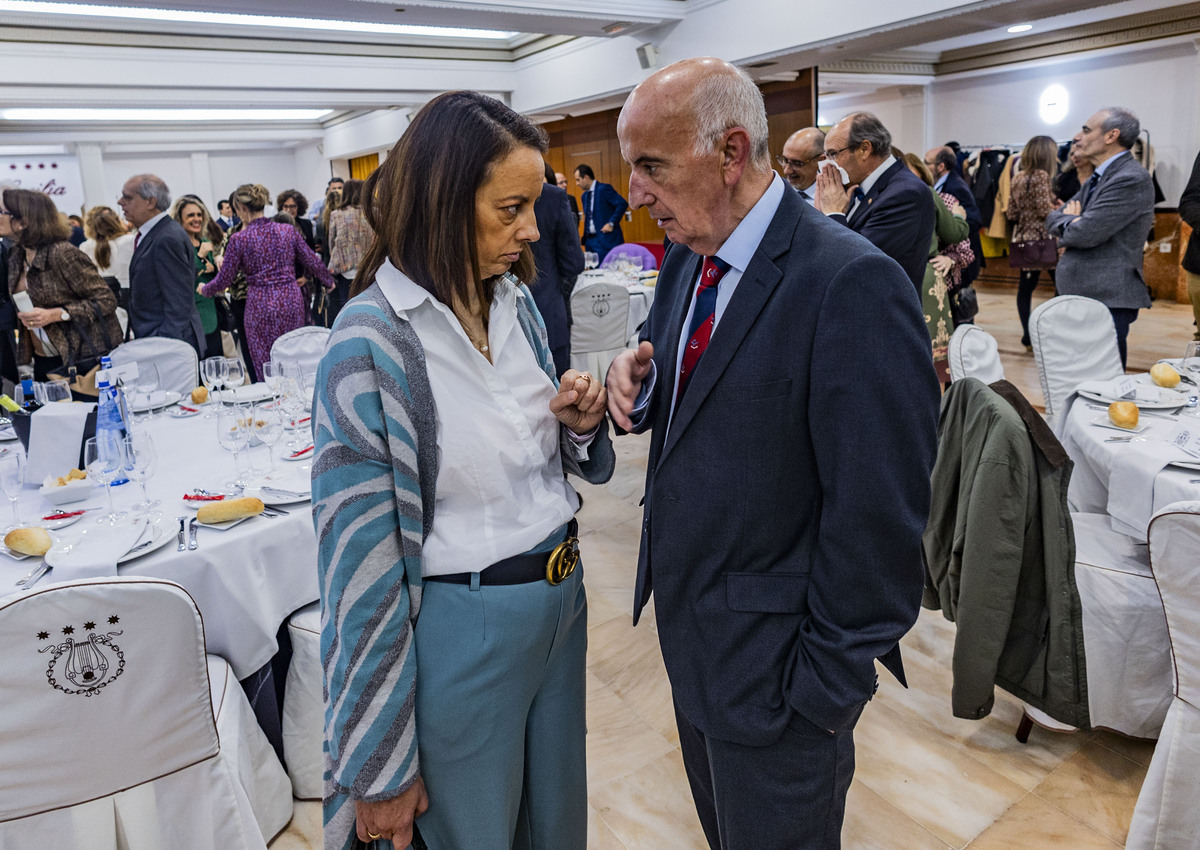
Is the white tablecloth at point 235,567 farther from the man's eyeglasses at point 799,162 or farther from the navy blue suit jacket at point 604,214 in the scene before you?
the navy blue suit jacket at point 604,214

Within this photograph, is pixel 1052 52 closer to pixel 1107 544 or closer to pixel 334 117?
pixel 1107 544

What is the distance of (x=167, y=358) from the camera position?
367cm

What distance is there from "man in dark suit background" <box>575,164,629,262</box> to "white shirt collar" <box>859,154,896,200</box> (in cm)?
620

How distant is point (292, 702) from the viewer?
2.13 metres

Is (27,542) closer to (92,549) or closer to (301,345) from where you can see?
(92,549)

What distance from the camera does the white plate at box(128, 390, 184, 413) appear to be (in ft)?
9.95

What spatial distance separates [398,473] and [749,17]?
7326 millimetres

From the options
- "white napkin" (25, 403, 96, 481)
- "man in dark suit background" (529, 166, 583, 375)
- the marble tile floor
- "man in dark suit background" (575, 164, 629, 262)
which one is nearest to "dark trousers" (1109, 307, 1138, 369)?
the marble tile floor

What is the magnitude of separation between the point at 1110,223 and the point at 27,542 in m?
→ 5.04

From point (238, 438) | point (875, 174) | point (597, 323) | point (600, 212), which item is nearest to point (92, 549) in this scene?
point (238, 438)

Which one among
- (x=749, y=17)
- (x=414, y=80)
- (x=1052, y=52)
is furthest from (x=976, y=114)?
(x=414, y=80)

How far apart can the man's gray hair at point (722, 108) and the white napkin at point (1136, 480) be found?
1.69 m

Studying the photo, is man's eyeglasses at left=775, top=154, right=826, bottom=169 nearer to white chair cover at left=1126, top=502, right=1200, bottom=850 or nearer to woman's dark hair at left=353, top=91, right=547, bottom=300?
white chair cover at left=1126, top=502, right=1200, bottom=850

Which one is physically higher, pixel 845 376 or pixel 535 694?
pixel 845 376
